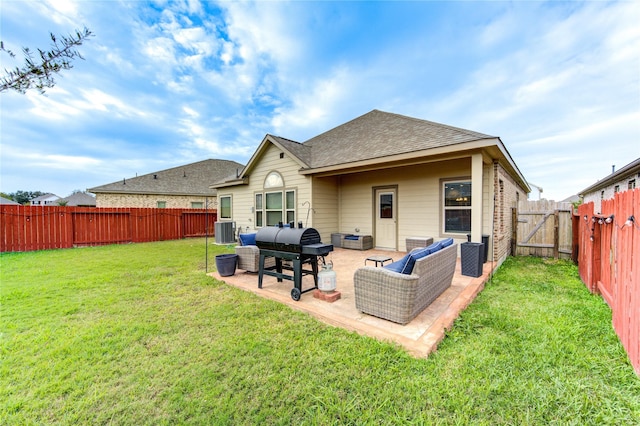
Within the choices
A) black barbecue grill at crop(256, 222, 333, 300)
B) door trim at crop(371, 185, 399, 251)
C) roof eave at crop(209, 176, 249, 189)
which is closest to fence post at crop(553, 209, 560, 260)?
door trim at crop(371, 185, 399, 251)

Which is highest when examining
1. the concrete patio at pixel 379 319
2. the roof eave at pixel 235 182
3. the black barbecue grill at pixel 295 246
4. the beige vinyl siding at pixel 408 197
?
the roof eave at pixel 235 182

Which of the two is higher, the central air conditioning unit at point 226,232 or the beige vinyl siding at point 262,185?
the beige vinyl siding at point 262,185

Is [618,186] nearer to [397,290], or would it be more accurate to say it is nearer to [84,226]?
[397,290]

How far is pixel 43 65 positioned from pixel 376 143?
789cm

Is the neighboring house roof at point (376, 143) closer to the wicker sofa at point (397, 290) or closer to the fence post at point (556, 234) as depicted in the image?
the fence post at point (556, 234)

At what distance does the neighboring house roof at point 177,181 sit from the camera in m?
17.4

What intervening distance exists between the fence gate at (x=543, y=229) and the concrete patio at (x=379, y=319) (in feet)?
13.6

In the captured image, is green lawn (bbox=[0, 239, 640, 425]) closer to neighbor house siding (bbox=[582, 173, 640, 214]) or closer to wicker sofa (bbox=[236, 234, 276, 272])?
wicker sofa (bbox=[236, 234, 276, 272])

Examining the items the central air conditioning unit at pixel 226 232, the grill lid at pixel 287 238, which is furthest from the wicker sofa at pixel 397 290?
the central air conditioning unit at pixel 226 232

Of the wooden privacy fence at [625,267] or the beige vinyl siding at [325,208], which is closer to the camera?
the wooden privacy fence at [625,267]

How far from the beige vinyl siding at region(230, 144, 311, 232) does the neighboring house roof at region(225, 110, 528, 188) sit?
1.04 feet

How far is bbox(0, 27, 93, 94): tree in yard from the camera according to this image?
4.08 feet

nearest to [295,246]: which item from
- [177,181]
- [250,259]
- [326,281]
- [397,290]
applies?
[326,281]

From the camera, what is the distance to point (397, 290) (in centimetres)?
306
